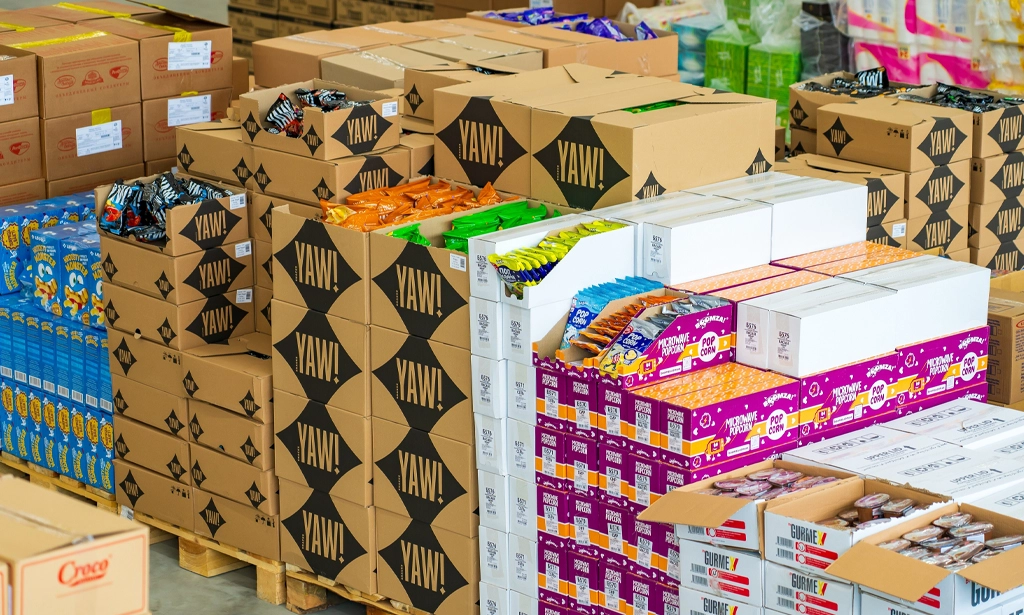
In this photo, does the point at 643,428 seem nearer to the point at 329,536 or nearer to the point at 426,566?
the point at 426,566

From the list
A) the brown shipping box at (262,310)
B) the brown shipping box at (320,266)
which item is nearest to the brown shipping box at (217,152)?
the brown shipping box at (262,310)

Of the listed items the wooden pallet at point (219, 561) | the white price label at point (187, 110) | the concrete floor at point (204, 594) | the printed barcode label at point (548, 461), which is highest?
the white price label at point (187, 110)

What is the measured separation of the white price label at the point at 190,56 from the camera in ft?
23.2

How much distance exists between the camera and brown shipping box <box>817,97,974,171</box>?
19.2 feet

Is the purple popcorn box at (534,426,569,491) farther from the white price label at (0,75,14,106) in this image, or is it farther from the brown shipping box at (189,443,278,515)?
the white price label at (0,75,14,106)

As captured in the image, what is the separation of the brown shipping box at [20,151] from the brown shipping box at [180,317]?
1248 mm

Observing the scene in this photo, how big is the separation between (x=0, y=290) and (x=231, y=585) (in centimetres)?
180

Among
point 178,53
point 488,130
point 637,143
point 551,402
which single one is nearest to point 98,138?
point 178,53

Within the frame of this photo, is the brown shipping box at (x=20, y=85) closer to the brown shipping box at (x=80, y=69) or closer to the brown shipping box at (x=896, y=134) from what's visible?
the brown shipping box at (x=80, y=69)

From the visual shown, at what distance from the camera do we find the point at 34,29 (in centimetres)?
724

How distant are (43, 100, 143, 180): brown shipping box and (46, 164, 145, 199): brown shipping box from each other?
0.08ft

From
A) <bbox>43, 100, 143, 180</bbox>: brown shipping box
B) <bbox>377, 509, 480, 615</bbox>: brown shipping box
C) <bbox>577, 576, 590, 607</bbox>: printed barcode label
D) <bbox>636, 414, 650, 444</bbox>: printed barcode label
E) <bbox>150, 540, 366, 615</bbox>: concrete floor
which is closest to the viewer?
<bbox>636, 414, 650, 444</bbox>: printed barcode label

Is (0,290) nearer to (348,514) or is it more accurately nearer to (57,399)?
(57,399)

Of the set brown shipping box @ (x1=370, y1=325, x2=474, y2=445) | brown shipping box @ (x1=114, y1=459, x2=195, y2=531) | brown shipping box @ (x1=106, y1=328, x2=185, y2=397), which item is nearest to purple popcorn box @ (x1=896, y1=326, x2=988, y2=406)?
brown shipping box @ (x1=370, y1=325, x2=474, y2=445)
